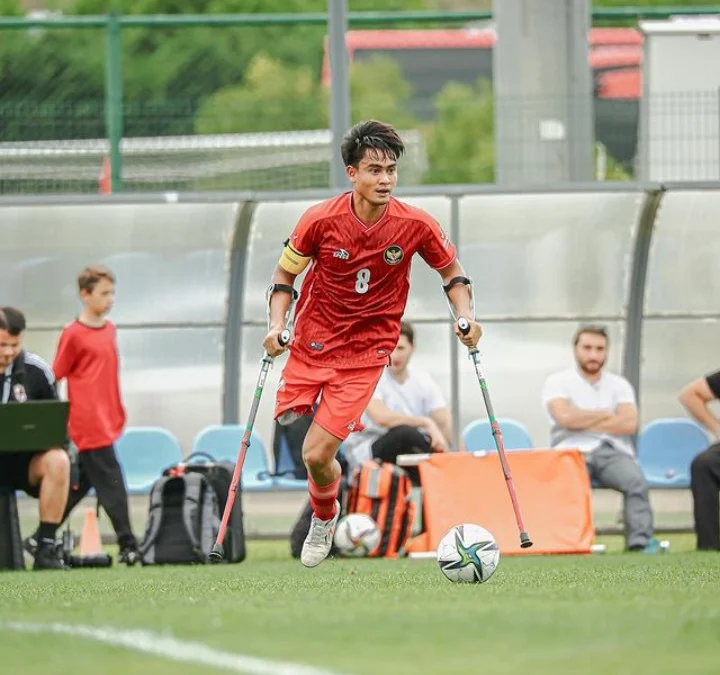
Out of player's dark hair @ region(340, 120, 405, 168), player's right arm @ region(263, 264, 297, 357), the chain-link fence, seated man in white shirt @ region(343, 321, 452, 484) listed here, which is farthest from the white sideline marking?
the chain-link fence

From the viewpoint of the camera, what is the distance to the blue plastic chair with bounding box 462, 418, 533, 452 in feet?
48.4

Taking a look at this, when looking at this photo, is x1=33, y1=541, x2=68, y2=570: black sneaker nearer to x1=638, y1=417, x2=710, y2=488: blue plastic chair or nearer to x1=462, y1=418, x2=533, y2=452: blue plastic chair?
x1=462, y1=418, x2=533, y2=452: blue plastic chair

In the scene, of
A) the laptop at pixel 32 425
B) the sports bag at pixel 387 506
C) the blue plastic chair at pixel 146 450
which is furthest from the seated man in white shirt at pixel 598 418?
the laptop at pixel 32 425

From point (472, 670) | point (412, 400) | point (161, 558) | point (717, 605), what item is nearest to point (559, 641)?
point (472, 670)

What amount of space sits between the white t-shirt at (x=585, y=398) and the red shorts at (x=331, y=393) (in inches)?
167

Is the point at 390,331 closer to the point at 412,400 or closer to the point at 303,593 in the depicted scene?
the point at 303,593

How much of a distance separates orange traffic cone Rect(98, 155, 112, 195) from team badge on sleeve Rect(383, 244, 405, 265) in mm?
7773

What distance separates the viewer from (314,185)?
17.2m

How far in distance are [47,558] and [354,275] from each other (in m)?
3.87

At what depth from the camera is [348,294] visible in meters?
9.80

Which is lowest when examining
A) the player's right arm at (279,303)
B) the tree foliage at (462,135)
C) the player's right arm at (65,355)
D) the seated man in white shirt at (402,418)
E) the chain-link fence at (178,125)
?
the seated man in white shirt at (402,418)

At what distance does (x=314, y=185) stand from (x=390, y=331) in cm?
738

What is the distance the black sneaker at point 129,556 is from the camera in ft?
42.3

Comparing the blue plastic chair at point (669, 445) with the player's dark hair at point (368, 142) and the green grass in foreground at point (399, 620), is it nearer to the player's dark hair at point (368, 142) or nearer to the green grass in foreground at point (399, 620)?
the green grass in foreground at point (399, 620)
